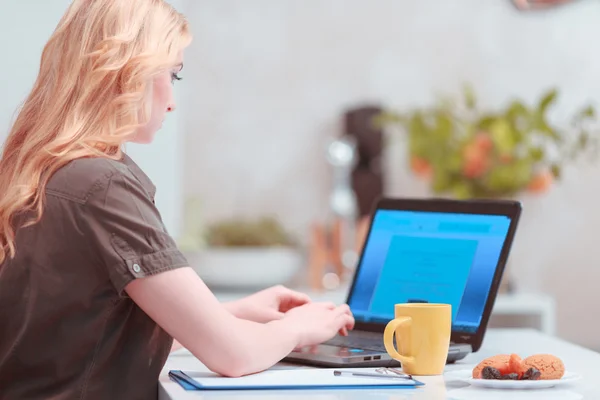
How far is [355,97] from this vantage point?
10.4 feet

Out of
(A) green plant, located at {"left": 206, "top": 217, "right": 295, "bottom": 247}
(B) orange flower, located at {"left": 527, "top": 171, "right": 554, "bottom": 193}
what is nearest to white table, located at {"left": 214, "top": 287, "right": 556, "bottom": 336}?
(A) green plant, located at {"left": 206, "top": 217, "right": 295, "bottom": 247}

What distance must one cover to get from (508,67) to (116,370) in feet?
7.75

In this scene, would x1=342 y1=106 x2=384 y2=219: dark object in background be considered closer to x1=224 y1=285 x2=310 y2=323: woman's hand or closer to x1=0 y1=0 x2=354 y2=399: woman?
x1=224 y1=285 x2=310 y2=323: woman's hand

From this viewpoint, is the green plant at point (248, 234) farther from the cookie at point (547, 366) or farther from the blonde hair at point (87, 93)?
the cookie at point (547, 366)

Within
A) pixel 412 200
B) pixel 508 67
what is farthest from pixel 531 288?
pixel 412 200

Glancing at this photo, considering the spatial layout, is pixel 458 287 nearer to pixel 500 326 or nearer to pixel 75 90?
pixel 75 90

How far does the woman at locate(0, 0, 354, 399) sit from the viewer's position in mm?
1102

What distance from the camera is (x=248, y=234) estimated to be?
2844mm

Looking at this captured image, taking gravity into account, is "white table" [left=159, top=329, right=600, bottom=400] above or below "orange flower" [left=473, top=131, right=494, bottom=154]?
below

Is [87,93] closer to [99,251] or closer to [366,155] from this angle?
[99,251]

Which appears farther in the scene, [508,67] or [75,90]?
[508,67]

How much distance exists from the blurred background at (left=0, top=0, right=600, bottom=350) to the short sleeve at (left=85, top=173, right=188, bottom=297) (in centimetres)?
189

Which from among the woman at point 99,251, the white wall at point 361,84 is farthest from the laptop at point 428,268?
the white wall at point 361,84

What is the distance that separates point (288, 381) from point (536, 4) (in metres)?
2.31
